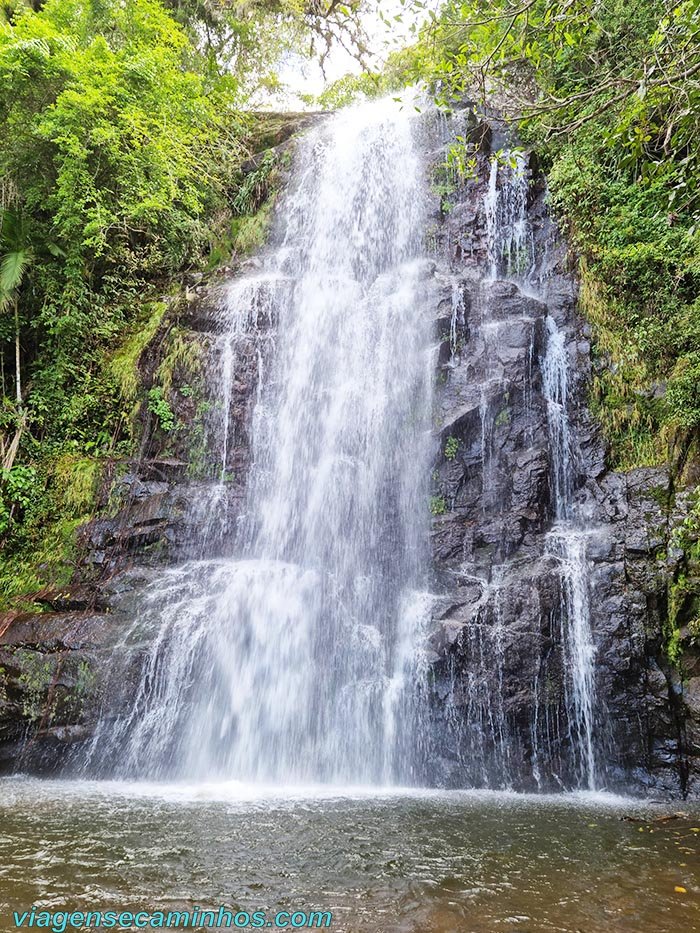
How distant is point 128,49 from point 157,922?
1408 cm

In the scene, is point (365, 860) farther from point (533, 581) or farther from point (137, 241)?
point (137, 241)

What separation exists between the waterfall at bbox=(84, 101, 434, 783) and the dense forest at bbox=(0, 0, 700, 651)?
6.79 feet

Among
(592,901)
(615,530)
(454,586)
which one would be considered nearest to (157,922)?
(592,901)

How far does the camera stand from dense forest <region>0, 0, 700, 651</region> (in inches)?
359

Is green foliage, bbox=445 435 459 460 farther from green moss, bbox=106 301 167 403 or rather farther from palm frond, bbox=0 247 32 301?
palm frond, bbox=0 247 32 301

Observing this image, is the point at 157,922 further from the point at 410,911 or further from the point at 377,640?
the point at 377,640

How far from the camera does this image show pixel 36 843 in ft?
13.5

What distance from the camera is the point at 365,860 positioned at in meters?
4.00

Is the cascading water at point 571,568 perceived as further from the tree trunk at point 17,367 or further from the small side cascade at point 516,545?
the tree trunk at point 17,367

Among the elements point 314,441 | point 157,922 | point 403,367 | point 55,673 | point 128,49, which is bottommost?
point 157,922

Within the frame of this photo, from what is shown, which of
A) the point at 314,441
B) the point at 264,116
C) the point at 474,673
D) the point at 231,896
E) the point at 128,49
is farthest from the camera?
the point at 264,116

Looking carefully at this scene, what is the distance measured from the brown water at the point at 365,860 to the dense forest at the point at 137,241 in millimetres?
3855

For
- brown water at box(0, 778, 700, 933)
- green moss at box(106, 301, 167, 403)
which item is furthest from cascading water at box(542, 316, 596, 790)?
green moss at box(106, 301, 167, 403)

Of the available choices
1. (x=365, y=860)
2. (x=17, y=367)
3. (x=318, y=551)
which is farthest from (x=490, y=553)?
(x=17, y=367)
